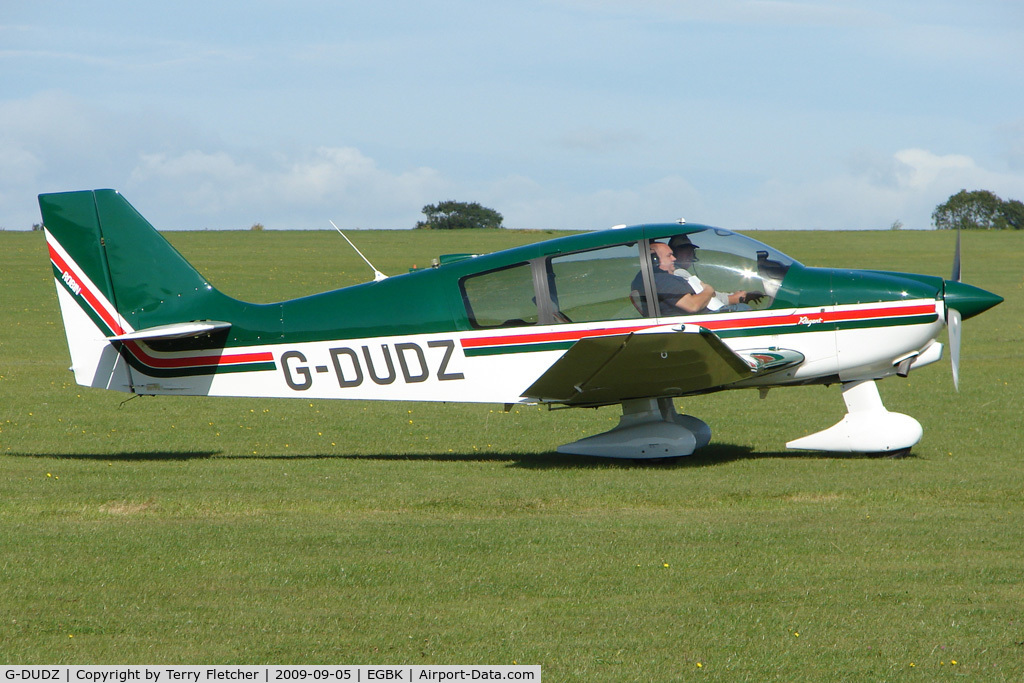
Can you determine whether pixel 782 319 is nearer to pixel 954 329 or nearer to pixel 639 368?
pixel 639 368

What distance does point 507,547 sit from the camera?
20.9 feet

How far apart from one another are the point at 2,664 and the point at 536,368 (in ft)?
19.1

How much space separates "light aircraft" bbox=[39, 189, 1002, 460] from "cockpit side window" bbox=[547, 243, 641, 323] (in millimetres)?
13

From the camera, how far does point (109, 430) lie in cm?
1201

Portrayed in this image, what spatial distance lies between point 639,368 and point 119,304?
5287mm

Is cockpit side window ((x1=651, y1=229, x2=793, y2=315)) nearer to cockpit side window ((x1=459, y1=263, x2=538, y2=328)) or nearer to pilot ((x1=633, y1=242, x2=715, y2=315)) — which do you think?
pilot ((x1=633, y1=242, x2=715, y2=315))

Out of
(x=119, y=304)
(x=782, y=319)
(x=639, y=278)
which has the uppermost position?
(x=639, y=278)

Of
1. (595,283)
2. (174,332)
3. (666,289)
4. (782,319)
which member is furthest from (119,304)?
(782,319)

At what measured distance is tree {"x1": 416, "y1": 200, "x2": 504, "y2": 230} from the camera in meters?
86.1

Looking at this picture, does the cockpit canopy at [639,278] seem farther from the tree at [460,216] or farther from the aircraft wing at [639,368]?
the tree at [460,216]

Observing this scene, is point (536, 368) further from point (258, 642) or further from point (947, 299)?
point (258, 642)

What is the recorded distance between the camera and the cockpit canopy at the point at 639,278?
9.25 m

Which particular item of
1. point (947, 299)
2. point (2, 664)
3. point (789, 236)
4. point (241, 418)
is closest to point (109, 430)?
point (241, 418)

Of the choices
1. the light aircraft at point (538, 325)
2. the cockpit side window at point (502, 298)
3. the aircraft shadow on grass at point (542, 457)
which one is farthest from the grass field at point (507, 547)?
the cockpit side window at point (502, 298)
